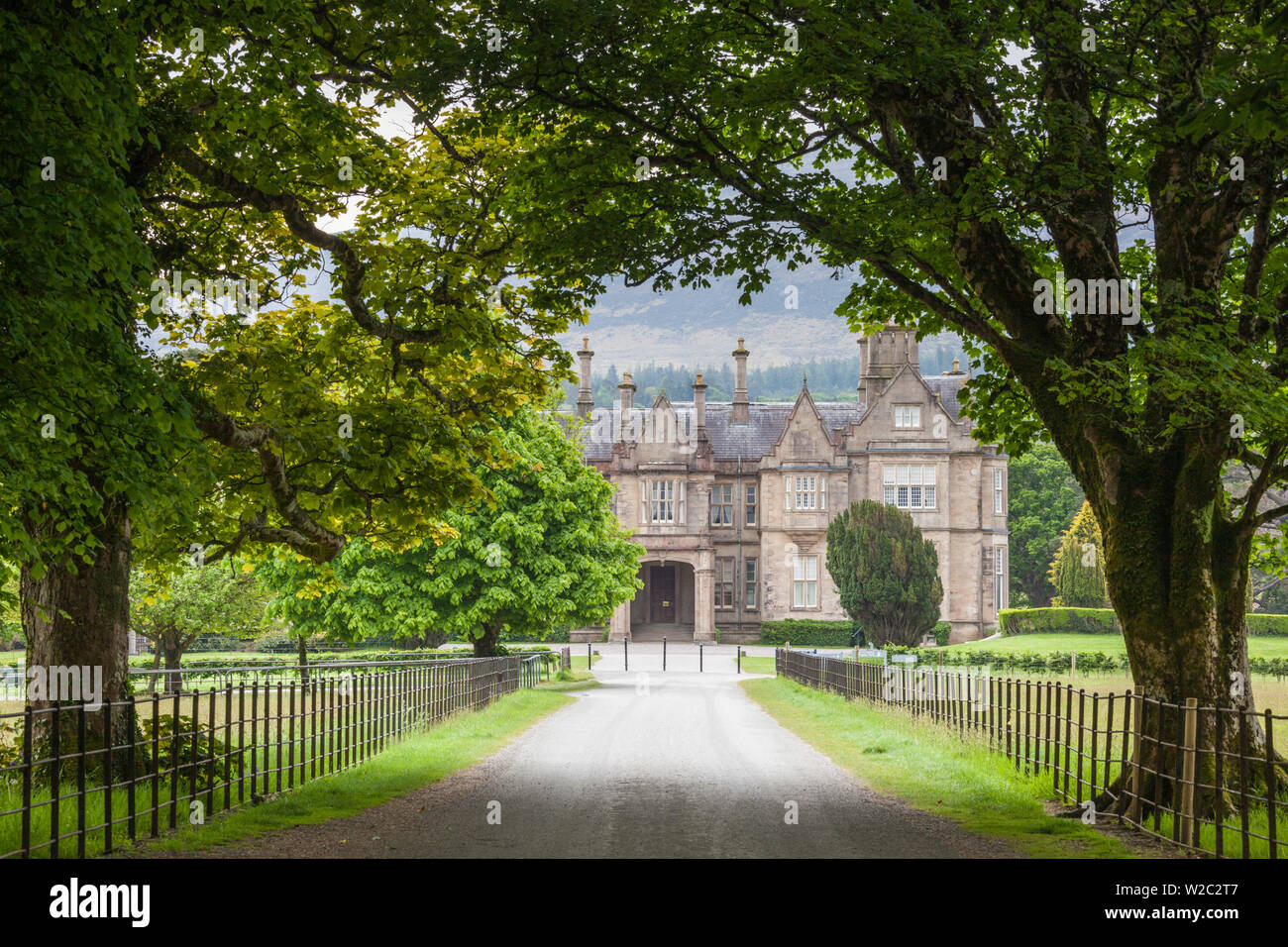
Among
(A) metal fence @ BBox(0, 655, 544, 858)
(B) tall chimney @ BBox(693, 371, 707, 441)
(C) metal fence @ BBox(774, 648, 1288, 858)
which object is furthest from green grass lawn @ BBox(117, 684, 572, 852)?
(B) tall chimney @ BBox(693, 371, 707, 441)

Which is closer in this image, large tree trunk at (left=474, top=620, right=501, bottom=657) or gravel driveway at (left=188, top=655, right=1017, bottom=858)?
gravel driveway at (left=188, top=655, right=1017, bottom=858)

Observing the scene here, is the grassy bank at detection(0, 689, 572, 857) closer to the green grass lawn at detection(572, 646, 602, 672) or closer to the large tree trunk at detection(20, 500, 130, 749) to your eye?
the large tree trunk at detection(20, 500, 130, 749)

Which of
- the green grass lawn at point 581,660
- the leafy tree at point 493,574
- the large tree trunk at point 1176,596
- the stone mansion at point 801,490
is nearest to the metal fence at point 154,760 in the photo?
the large tree trunk at point 1176,596

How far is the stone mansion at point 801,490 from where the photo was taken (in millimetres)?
65188

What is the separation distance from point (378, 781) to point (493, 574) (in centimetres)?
1927

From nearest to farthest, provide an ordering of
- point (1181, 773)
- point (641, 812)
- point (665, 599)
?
point (1181, 773), point (641, 812), point (665, 599)

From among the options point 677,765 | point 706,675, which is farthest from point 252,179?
point 706,675

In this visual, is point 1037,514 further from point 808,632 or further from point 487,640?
point 487,640

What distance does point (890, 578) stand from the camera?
47344 millimetres

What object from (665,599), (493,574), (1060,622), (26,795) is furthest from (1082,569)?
(26,795)

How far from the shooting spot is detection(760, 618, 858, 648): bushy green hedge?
203 feet

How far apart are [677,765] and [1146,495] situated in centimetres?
723

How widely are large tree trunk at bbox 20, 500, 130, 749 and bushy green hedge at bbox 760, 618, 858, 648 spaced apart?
5085 centimetres
